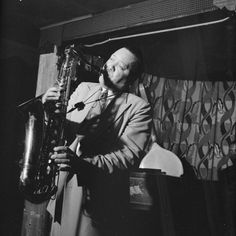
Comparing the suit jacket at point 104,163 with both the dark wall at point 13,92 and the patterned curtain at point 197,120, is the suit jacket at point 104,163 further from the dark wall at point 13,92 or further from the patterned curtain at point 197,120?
the dark wall at point 13,92

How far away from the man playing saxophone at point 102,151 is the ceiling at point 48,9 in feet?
1.44

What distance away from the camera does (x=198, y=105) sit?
5.78 ft

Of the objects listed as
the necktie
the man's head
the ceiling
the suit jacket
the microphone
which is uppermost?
the ceiling

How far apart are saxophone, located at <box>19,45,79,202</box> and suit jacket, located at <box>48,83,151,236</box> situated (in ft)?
0.19

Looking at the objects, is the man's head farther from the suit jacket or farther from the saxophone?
the saxophone

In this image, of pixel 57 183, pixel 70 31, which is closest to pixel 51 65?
pixel 70 31

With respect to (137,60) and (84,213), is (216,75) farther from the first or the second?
(84,213)

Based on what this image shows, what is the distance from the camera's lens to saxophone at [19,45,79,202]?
6.23 ft

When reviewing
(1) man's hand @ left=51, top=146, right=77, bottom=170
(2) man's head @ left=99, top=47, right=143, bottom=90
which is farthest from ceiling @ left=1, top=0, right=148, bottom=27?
(1) man's hand @ left=51, top=146, right=77, bottom=170

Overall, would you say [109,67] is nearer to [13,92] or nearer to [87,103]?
[87,103]

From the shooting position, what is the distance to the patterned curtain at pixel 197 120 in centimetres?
169

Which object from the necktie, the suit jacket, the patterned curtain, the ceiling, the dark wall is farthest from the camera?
the ceiling

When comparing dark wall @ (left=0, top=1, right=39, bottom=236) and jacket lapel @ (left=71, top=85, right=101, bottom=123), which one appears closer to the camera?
jacket lapel @ (left=71, top=85, right=101, bottom=123)

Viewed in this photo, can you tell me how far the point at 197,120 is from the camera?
5.74 feet
